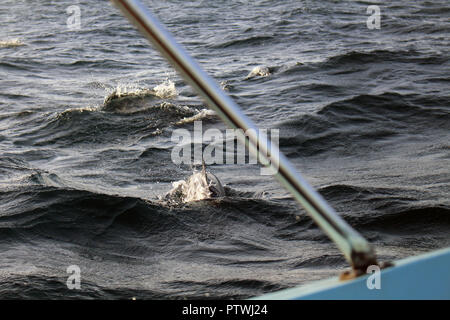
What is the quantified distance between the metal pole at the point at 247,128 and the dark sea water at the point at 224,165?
2.95 metres

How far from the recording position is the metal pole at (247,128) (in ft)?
5.52

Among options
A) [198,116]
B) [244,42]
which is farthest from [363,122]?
[244,42]

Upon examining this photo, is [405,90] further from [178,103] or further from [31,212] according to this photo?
[31,212]

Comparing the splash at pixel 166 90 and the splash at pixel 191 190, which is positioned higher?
the splash at pixel 166 90

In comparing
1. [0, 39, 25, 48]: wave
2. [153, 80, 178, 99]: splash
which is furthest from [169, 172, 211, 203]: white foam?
[0, 39, 25, 48]: wave

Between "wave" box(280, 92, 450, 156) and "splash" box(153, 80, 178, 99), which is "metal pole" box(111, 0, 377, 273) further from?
"splash" box(153, 80, 178, 99)

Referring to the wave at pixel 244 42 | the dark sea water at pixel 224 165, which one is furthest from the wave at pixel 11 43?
the wave at pixel 244 42

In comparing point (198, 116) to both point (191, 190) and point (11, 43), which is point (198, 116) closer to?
point (191, 190)

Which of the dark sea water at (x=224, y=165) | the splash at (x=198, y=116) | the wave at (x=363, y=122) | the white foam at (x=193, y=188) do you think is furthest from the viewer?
the splash at (x=198, y=116)

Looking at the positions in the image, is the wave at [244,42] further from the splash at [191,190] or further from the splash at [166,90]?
the splash at [191,190]

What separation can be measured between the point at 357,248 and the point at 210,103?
0.53m

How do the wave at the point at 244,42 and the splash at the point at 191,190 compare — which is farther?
the wave at the point at 244,42

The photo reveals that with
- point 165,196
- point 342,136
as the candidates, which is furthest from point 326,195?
point 342,136

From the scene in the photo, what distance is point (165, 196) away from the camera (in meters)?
7.04
